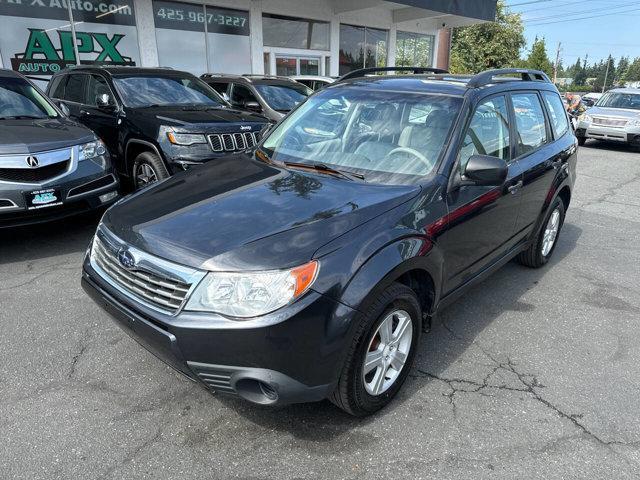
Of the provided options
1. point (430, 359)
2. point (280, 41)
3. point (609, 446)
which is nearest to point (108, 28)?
point (280, 41)

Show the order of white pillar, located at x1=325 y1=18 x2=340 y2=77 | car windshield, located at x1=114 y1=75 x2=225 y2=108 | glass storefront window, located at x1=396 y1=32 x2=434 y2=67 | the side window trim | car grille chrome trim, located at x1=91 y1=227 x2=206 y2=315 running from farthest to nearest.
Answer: glass storefront window, located at x1=396 y1=32 x2=434 y2=67 → white pillar, located at x1=325 y1=18 x2=340 y2=77 → car windshield, located at x1=114 y1=75 x2=225 y2=108 → the side window trim → car grille chrome trim, located at x1=91 y1=227 x2=206 y2=315

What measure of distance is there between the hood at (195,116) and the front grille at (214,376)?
13.4ft

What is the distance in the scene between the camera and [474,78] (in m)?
3.38

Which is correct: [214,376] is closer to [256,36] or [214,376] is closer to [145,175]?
[145,175]

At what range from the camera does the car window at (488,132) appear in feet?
10.1

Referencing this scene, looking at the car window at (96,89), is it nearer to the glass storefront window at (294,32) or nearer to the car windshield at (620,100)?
the glass storefront window at (294,32)

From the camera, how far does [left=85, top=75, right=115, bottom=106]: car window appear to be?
654cm

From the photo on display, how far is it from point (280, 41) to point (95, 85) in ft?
31.0

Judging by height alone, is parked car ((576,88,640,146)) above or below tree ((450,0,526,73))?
below

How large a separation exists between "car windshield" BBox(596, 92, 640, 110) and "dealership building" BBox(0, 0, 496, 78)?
540 cm

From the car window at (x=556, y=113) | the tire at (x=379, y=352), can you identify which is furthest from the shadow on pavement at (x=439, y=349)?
the car window at (x=556, y=113)

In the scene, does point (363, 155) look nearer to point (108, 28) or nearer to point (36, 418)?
point (36, 418)

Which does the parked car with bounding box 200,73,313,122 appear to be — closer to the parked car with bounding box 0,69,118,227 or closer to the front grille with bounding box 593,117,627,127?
the parked car with bounding box 0,69,118,227

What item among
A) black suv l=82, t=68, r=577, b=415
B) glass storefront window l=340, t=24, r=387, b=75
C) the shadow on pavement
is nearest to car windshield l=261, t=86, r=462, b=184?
black suv l=82, t=68, r=577, b=415
